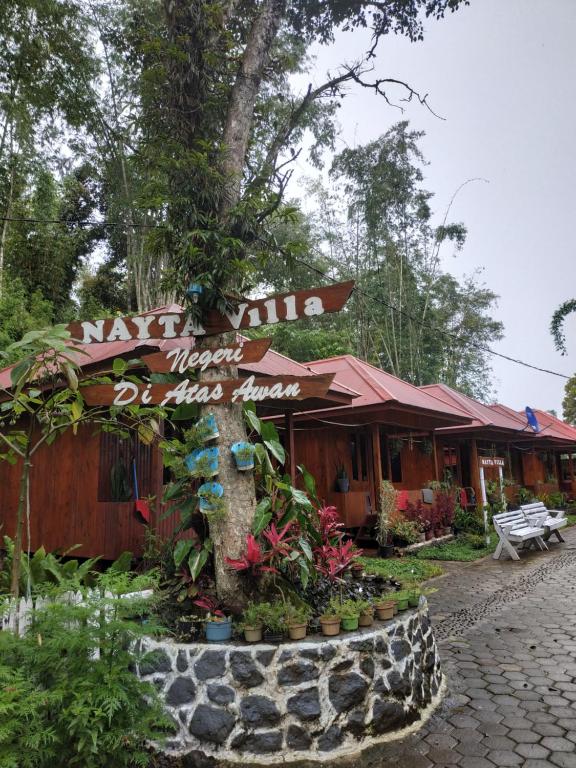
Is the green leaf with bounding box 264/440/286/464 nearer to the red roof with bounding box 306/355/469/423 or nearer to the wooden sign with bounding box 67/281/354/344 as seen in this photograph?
the wooden sign with bounding box 67/281/354/344

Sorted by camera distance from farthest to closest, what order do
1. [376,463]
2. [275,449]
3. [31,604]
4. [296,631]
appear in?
[376,463] → [275,449] → [31,604] → [296,631]

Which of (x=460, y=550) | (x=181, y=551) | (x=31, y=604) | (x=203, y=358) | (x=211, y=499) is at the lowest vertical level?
(x=460, y=550)

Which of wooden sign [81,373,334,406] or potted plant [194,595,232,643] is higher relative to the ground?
wooden sign [81,373,334,406]

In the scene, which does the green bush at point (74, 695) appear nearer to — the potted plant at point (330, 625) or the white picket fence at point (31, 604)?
the white picket fence at point (31, 604)

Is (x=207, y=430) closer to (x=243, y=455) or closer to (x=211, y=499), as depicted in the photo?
(x=243, y=455)

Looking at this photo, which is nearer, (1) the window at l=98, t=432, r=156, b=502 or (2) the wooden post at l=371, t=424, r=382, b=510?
(1) the window at l=98, t=432, r=156, b=502

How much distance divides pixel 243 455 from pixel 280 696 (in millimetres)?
1616

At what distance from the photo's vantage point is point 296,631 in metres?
3.43

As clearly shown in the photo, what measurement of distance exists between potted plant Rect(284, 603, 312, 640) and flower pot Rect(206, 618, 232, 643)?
39 cm

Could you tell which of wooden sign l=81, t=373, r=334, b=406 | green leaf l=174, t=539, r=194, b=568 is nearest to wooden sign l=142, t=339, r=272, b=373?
wooden sign l=81, t=373, r=334, b=406

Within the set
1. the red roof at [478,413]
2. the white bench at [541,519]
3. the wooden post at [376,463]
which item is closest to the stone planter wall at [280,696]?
the wooden post at [376,463]

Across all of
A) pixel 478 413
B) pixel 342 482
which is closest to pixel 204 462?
pixel 342 482

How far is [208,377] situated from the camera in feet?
14.2

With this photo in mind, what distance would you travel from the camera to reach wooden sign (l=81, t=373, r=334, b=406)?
3.95 m
